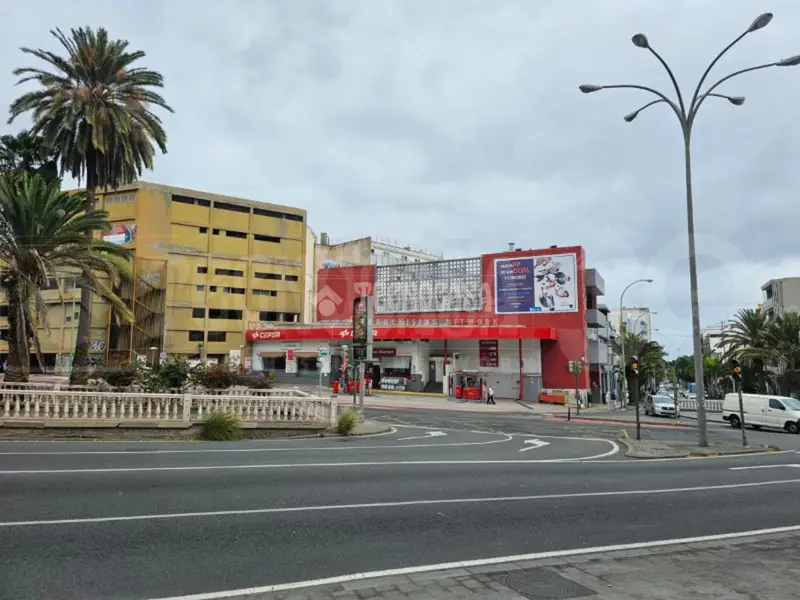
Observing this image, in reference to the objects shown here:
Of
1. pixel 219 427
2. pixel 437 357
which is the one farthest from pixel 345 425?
pixel 437 357

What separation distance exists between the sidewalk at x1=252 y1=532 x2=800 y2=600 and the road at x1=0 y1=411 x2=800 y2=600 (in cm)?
50

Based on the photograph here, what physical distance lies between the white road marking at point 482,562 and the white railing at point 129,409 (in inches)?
484

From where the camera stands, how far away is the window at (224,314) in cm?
6577

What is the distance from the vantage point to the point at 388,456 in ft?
44.7

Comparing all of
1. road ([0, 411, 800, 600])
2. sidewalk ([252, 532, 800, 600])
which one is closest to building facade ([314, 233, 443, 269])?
road ([0, 411, 800, 600])

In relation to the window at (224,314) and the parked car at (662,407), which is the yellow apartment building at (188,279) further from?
the parked car at (662,407)

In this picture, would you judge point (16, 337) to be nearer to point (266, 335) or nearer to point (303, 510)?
point (303, 510)

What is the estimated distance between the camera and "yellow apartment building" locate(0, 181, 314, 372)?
62312 mm

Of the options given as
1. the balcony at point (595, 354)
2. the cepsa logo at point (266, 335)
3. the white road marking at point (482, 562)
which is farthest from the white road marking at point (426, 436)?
the cepsa logo at point (266, 335)

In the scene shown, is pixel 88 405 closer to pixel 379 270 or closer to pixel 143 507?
pixel 143 507

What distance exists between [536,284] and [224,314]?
1429 inches

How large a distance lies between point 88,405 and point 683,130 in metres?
19.7

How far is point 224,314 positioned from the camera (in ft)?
218

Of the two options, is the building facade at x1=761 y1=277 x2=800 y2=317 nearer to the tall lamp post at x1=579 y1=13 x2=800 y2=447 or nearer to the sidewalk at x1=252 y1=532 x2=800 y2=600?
the tall lamp post at x1=579 y1=13 x2=800 y2=447
